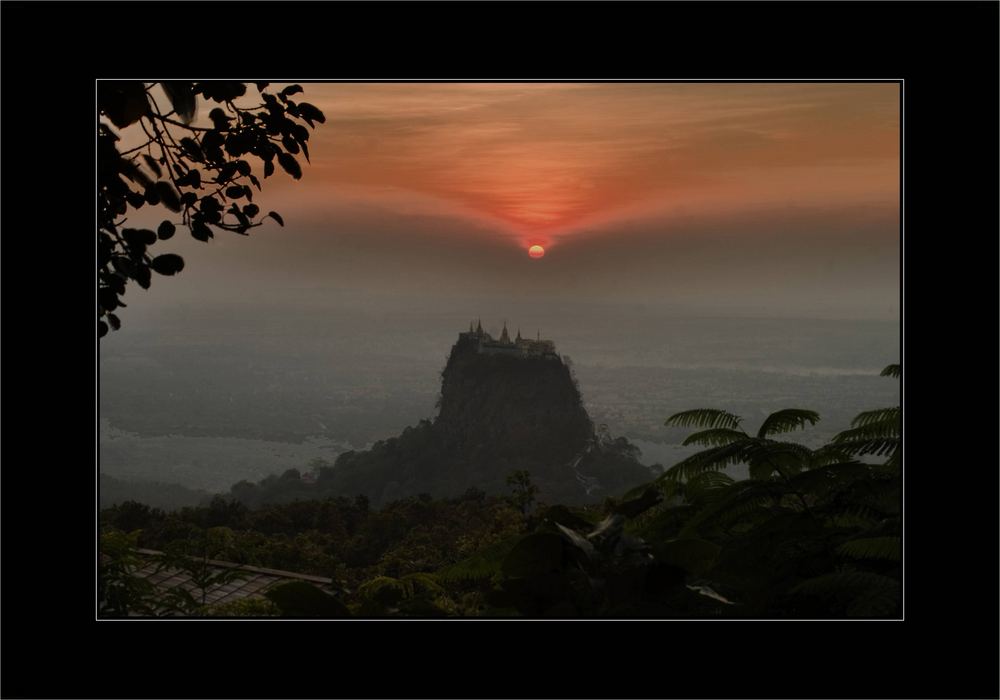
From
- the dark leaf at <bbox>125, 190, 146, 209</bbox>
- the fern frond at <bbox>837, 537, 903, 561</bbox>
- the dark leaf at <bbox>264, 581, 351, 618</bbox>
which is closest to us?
the dark leaf at <bbox>264, 581, 351, 618</bbox>

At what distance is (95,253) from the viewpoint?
0.98m

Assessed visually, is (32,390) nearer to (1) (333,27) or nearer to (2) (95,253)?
(2) (95,253)

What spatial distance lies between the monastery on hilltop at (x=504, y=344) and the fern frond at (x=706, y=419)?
24.5ft

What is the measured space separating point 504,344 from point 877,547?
826 cm

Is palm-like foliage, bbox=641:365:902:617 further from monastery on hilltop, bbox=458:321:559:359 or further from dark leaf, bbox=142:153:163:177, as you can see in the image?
monastery on hilltop, bbox=458:321:559:359

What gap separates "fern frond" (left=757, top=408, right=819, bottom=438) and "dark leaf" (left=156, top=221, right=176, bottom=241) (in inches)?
46.6

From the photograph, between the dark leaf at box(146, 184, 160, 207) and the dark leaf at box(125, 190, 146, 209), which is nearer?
the dark leaf at box(146, 184, 160, 207)

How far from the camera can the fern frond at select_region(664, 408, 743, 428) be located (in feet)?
5.39

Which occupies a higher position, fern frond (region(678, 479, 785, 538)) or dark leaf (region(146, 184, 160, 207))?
dark leaf (region(146, 184, 160, 207))

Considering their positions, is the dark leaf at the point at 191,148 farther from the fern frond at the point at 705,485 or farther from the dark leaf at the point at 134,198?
the fern frond at the point at 705,485

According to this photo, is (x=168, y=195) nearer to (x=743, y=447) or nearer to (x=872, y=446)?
(x=743, y=447)

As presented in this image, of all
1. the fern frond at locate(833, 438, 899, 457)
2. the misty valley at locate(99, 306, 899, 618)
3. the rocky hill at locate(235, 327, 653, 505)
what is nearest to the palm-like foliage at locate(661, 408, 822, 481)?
the fern frond at locate(833, 438, 899, 457)

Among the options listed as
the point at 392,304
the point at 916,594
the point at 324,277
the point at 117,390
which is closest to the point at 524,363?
the point at 392,304

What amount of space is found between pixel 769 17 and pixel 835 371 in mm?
7660
